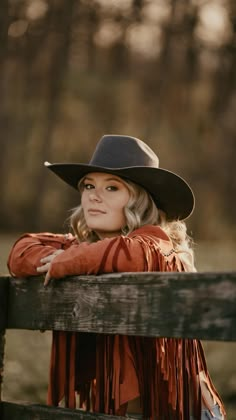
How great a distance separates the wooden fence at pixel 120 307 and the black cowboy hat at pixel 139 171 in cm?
57

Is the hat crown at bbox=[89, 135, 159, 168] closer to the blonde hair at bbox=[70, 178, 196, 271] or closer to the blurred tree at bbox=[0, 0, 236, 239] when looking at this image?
the blonde hair at bbox=[70, 178, 196, 271]

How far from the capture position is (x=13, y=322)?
318cm

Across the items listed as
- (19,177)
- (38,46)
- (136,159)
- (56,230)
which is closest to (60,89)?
(38,46)

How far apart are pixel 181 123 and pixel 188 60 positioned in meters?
1.15

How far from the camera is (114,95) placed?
596 inches

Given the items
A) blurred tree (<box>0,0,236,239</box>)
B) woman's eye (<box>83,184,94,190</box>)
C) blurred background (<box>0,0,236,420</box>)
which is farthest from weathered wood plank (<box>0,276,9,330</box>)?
blurred tree (<box>0,0,236,239</box>)

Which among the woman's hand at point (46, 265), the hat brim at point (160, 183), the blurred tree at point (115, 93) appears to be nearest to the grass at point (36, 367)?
the hat brim at point (160, 183)

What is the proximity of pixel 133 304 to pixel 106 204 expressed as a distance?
71 cm

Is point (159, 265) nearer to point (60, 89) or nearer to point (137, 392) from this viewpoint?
point (137, 392)

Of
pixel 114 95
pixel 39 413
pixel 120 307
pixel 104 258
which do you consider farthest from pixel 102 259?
pixel 114 95

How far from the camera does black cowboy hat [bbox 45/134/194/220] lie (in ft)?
10.8

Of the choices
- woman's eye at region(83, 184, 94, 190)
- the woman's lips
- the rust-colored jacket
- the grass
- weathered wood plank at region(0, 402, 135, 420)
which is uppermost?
woman's eye at region(83, 184, 94, 190)

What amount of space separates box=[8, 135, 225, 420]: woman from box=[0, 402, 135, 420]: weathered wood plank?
0.54 feet

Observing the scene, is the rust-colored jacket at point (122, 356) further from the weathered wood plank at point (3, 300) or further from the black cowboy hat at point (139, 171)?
the black cowboy hat at point (139, 171)
